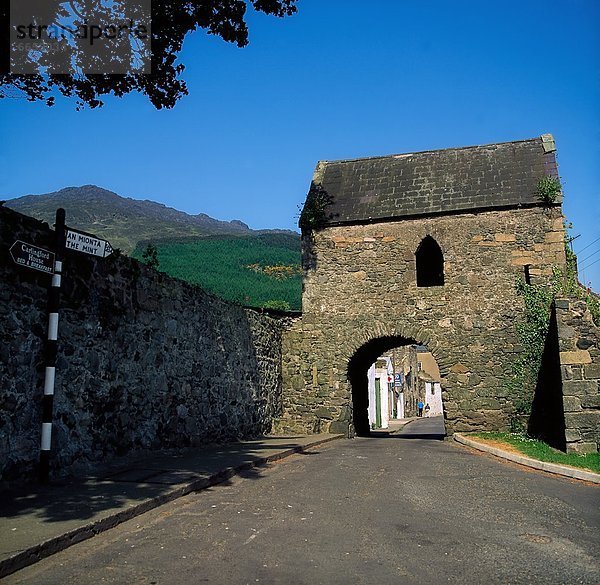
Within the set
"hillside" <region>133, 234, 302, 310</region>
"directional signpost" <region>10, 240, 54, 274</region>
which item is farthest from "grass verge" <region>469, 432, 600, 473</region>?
"hillside" <region>133, 234, 302, 310</region>

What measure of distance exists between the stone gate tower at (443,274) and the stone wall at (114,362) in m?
3.45

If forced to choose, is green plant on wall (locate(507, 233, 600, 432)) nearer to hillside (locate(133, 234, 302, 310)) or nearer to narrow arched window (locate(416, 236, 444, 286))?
narrow arched window (locate(416, 236, 444, 286))

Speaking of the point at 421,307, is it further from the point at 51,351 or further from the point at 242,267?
the point at 242,267

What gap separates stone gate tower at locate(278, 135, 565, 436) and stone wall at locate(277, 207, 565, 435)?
29 millimetres

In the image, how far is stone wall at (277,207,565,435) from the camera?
1562 centimetres

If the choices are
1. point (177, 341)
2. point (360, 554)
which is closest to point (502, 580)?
point (360, 554)

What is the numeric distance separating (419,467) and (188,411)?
4.43m

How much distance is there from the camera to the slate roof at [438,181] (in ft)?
54.0

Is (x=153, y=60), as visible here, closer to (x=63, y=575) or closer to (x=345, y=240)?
(x=63, y=575)

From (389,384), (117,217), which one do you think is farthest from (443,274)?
(117,217)

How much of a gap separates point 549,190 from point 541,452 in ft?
25.1

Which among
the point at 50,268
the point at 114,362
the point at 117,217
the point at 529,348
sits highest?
the point at 117,217

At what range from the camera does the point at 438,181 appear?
1756 centimetres

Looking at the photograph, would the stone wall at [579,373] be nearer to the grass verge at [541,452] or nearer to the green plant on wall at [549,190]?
the grass verge at [541,452]
